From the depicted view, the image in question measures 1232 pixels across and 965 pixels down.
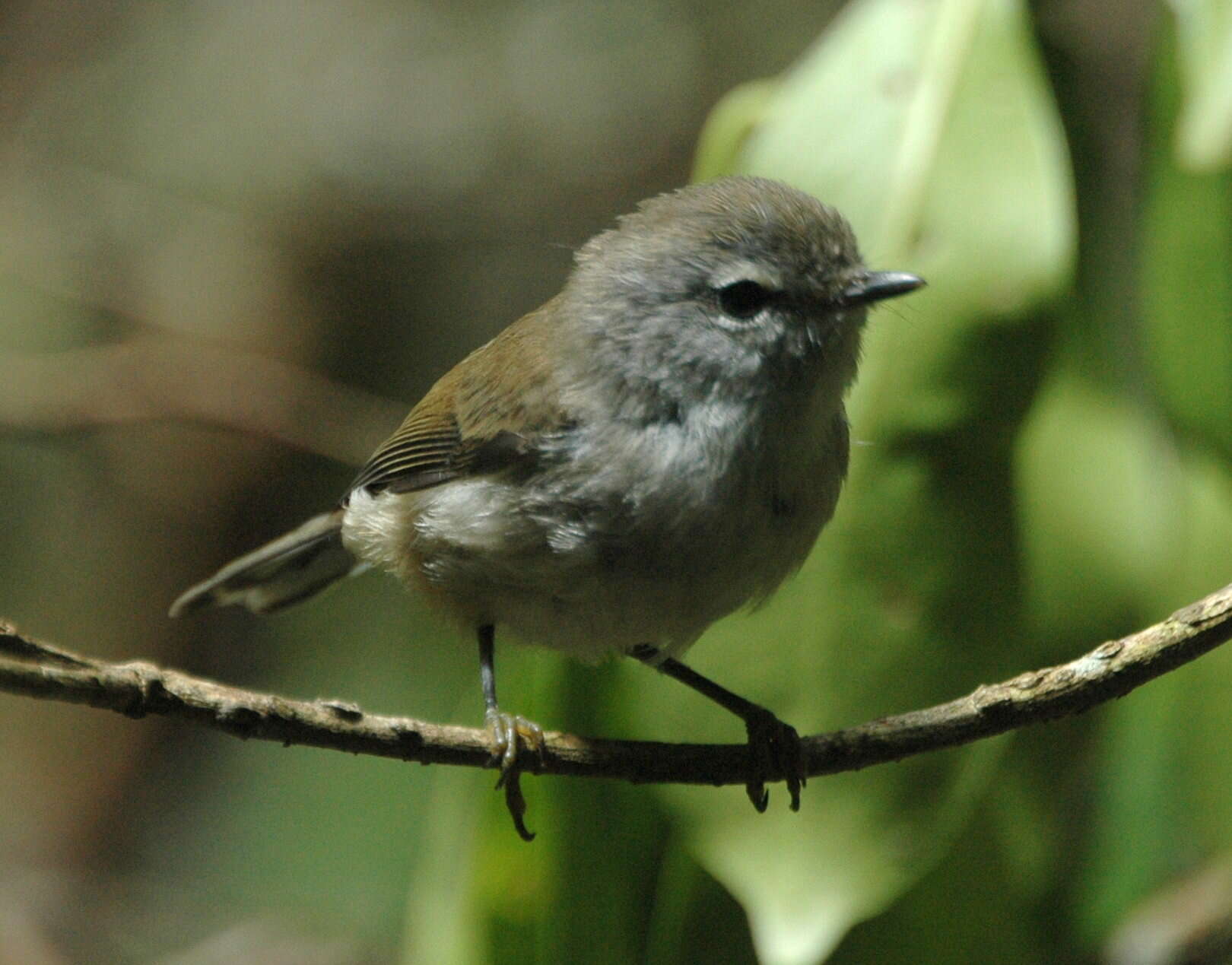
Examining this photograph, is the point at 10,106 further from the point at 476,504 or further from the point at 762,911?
the point at 762,911

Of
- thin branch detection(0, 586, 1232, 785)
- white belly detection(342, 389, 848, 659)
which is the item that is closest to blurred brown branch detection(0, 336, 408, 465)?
white belly detection(342, 389, 848, 659)

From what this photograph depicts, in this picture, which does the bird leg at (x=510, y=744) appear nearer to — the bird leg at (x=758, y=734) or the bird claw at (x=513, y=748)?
the bird claw at (x=513, y=748)

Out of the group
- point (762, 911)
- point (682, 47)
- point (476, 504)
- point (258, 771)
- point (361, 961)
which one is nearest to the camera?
point (762, 911)

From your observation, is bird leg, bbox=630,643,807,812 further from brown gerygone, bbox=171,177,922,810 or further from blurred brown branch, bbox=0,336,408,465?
blurred brown branch, bbox=0,336,408,465

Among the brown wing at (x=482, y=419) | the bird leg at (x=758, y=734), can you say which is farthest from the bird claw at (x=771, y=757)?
the brown wing at (x=482, y=419)

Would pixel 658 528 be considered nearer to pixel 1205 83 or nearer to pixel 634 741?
pixel 634 741

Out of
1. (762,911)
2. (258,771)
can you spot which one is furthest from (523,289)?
(762,911)
